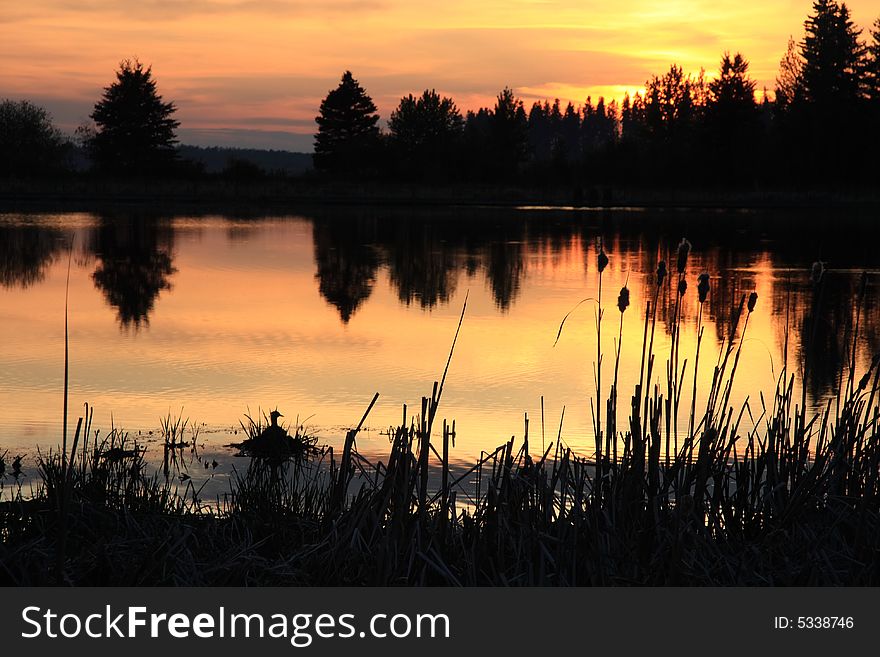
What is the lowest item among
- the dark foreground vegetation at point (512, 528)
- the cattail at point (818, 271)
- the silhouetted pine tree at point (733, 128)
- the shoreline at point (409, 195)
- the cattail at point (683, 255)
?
the dark foreground vegetation at point (512, 528)

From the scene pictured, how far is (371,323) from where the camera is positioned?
43.4 ft

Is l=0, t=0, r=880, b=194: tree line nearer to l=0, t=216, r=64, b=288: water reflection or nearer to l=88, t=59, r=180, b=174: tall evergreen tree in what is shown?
l=88, t=59, r=180, b=174: tall evergreen tree

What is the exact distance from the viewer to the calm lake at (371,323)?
7.81 m

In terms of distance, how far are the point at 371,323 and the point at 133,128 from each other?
164 feet

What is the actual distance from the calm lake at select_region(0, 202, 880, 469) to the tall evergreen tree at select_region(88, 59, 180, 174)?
29365 mm

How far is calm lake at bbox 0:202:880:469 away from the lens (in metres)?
7.81

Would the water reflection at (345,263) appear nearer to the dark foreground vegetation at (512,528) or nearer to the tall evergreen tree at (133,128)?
the dark foreground vegetation at (512,528)

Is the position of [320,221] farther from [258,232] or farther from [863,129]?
[863,129]

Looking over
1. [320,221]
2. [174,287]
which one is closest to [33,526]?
[174,287]

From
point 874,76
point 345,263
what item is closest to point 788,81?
point 874,76

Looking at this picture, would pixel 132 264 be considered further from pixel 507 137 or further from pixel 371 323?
pixel 507 137

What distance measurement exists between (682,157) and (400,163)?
46.4 ft

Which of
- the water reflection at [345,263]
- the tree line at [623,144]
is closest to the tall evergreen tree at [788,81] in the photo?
the tree line at [623,144]

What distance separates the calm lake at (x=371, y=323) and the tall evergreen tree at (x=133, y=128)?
2936cm
